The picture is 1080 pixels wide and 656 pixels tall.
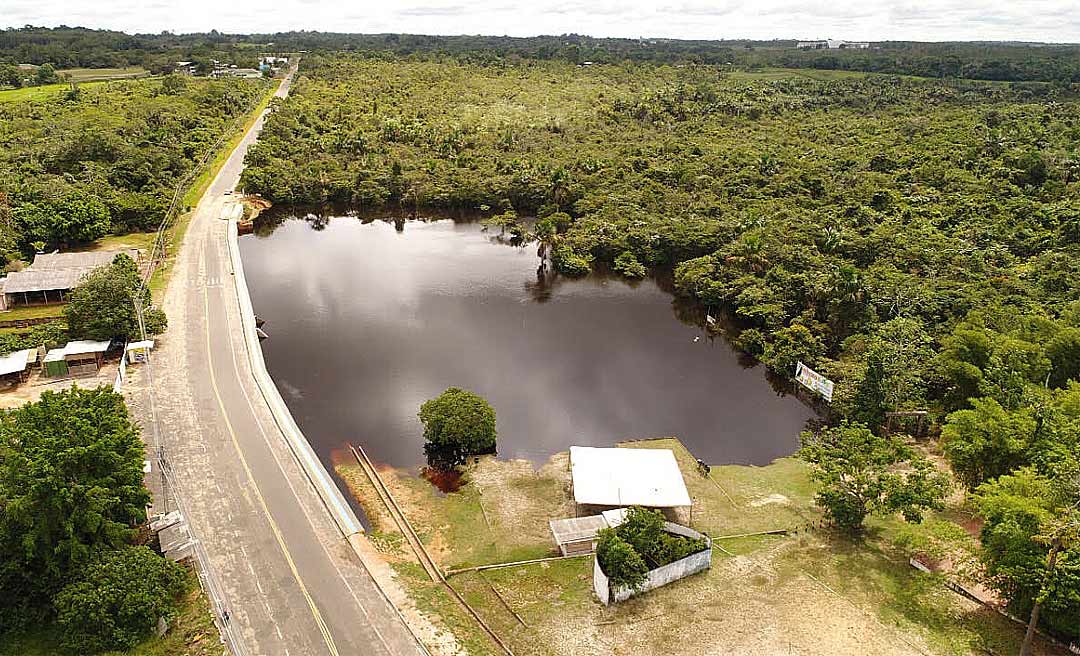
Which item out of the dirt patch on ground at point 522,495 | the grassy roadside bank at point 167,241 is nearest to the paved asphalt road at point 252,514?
the dirt patch on ground at point 522,495

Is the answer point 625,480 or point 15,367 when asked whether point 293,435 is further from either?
point 15,367

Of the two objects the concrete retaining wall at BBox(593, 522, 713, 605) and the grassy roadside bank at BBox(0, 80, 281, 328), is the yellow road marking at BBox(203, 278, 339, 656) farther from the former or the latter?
the grassy roadside bank at BBox(0, 80, 281, 328)

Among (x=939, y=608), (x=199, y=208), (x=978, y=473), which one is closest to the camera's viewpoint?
(x=939, y=608)

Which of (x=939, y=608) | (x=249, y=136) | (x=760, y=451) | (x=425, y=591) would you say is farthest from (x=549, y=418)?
(x=249, y=136)

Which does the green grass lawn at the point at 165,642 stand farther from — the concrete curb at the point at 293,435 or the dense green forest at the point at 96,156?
the dense green forest at the point at 96,156

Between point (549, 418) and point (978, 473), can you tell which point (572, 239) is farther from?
point (978, 473)

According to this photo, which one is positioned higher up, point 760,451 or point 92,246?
point 92,246

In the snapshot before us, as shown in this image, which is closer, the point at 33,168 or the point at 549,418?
the point at 549,418
